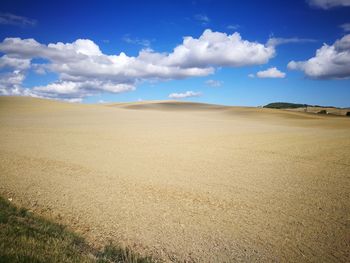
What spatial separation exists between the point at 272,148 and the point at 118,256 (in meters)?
14.2

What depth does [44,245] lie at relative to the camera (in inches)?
179

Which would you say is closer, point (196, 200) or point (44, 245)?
point (44, 245)

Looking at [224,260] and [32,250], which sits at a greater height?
[32,250]

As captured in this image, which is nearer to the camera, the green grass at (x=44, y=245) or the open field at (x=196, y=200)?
the green grass at (x=44, y=245)

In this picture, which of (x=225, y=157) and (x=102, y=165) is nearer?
(x=102, y=165)

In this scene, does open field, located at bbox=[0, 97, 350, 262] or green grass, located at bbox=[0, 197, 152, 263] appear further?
open field, located at bbox=[0, 97, 350, 262]

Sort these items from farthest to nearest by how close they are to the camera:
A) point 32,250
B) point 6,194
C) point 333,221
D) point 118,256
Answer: point 6,194, point 333,221, point 118,256, point 32,250

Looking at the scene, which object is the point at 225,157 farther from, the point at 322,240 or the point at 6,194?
the point at 6,194

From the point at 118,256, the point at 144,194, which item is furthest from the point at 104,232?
the point at 144,194

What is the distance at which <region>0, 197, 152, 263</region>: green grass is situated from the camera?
13.6 ft

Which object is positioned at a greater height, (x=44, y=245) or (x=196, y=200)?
(x=44, y=245)

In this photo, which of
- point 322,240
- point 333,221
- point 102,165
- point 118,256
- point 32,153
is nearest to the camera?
point 118,256

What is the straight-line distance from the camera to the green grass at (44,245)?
4131 millimetres

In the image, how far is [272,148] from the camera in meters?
17.1
